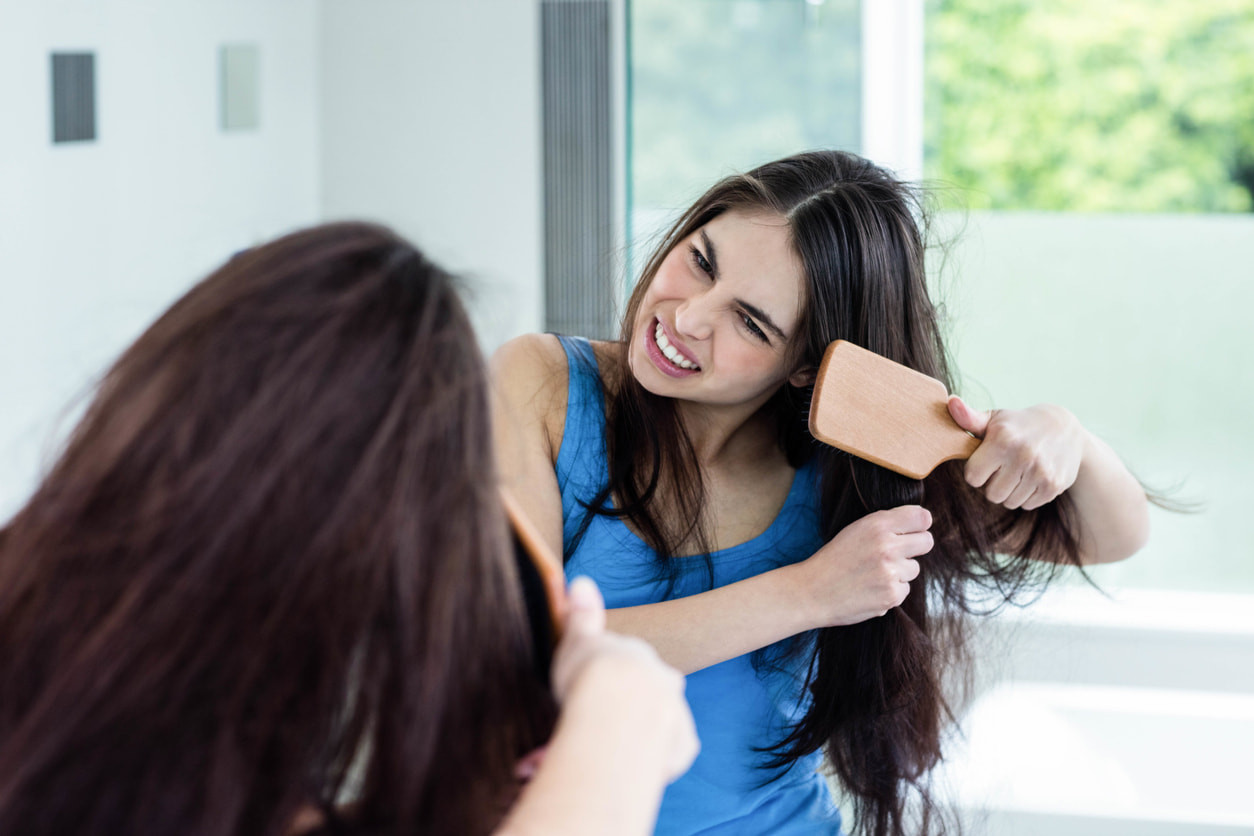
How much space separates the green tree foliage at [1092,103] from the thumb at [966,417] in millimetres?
1071

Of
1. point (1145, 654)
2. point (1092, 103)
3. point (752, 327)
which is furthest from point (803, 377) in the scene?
point (1092, 103)

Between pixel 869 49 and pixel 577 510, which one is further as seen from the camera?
pixel 869 49

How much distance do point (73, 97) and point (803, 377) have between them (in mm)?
1375

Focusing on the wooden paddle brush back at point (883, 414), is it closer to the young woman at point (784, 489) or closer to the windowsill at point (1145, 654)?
the young woman at point (784, 489)

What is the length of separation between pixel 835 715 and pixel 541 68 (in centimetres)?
188

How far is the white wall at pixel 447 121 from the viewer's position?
2570 millimetres

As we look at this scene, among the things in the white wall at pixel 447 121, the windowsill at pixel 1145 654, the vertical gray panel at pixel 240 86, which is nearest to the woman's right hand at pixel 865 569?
the windowsill at pixel 1145 654

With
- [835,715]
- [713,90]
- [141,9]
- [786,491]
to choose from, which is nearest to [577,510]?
[786,491]

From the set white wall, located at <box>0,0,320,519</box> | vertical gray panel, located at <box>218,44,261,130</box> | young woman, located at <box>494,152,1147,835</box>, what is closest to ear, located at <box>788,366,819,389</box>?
young woman, located at <box>494,152,1147,835</box>

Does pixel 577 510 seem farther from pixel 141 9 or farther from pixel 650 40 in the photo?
pixel 650 40

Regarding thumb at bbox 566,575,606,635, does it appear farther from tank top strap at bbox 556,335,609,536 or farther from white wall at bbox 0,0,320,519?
white wall at bbox 0,0,320,519

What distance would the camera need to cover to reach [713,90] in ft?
8.32

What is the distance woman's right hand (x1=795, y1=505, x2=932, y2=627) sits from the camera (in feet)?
3.38

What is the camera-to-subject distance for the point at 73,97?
1768mm
